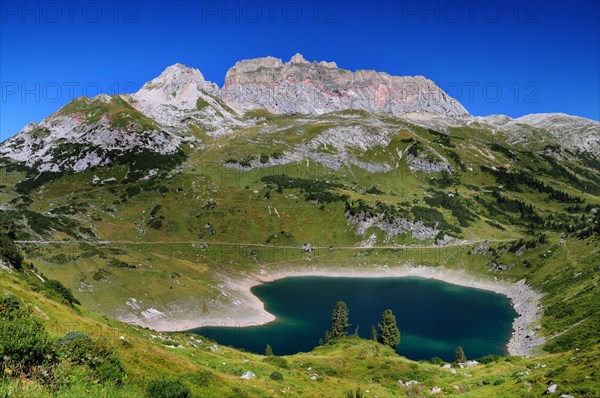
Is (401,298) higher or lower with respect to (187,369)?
higher

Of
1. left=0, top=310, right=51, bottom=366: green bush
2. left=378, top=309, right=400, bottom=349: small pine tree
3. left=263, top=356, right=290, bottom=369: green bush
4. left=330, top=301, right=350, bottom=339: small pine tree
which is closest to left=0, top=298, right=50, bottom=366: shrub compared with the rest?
left=0, top=310, right=51, bottom=366: green bush

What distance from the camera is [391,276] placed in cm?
19350

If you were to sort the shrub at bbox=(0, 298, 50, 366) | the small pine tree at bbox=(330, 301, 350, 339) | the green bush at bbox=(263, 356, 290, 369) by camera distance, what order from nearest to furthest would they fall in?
the shrub at bbox=(0, 298, 50, 366) → the green bush at bbox=(263, 356, 290, 369) → the small pine tree at bbox=(330, 301, 350, 339)

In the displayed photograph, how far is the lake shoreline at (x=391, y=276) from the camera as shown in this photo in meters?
111

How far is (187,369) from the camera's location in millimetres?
26359

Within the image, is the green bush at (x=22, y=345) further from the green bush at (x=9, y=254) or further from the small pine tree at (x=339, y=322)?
the small pine tree at (x=339, y=322)

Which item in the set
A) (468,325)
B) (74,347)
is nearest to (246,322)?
(468,325)

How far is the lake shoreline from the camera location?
111125mm

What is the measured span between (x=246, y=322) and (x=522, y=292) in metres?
110

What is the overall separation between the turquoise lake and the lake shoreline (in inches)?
143

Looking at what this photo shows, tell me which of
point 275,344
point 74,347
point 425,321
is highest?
point 425,321

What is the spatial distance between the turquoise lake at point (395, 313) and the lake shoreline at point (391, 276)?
11.9 ft

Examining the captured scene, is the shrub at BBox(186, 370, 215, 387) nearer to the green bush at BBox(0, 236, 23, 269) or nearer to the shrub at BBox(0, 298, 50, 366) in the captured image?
the shrub at BBox(0, 298, 50, 366)

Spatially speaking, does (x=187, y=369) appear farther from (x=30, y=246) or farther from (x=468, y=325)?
(x=30, y=246)
